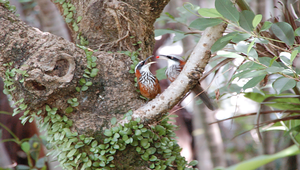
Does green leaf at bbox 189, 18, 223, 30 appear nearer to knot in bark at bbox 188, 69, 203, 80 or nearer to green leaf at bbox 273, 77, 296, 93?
knot in bark at bbox 188, 69, 203, 80

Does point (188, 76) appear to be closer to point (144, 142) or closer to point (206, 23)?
point (206, 23)

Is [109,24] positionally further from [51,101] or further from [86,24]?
[51,101]

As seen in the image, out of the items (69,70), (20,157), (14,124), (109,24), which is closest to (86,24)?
(109,24)

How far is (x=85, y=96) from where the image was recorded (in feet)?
6.11

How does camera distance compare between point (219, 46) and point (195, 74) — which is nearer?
point (219, 46)

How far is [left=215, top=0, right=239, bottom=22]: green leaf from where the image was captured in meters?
1.33

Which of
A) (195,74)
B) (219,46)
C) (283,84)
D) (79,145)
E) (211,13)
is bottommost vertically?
(79,145)

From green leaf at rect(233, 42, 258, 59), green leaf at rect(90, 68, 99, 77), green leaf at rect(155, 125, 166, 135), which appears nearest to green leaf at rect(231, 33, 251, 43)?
green leaf at rect(233, 42, 258, 59)

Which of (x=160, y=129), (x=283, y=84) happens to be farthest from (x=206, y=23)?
(x=160, y=129)

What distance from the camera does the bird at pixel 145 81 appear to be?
2.07 metres

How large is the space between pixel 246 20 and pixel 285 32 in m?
0.25

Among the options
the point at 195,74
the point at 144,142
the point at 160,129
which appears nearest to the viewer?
the point at 195,74

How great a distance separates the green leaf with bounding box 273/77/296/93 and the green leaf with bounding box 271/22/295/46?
0.26 m

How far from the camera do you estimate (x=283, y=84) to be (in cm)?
125
